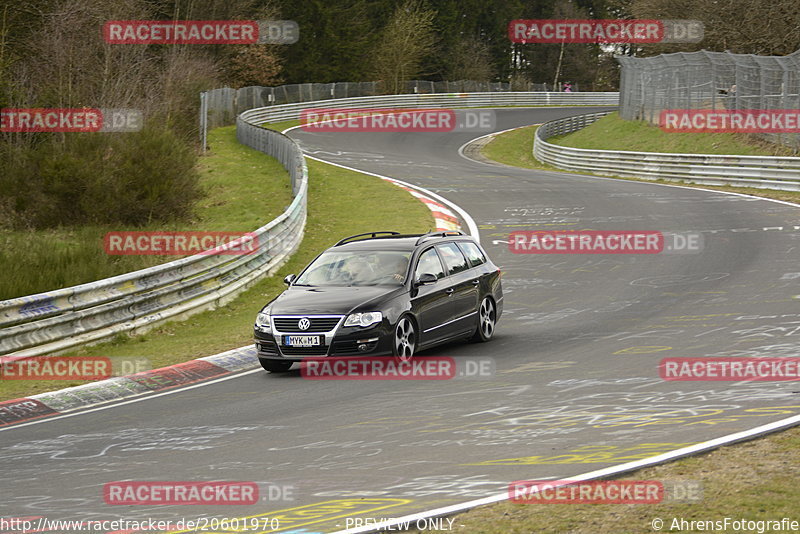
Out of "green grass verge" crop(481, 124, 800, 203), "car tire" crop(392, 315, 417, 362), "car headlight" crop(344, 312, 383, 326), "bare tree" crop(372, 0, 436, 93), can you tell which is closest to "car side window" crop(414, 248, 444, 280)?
"car tire" crop(392, 315, 417, 362)

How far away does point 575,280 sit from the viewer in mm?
18312

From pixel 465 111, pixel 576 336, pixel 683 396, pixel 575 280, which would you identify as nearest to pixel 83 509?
pixel 683 396

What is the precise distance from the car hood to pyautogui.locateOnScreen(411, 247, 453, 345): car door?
1.00ft

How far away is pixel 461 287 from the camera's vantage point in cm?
1369

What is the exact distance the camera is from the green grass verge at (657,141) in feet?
117

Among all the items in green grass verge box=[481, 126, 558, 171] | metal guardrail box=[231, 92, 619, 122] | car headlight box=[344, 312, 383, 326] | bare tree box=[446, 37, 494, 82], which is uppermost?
bare tree box=[446, 37, 494, 82]

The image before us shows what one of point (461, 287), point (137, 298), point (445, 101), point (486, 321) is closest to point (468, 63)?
point (445, 101)

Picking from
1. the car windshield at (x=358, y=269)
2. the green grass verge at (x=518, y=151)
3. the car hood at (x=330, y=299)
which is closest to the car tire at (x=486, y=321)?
the car windshield at (x=358, y=269)

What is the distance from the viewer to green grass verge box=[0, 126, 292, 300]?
16.5 metres

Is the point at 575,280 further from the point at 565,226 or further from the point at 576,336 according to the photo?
the point at 565,226

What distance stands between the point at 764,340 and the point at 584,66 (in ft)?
341

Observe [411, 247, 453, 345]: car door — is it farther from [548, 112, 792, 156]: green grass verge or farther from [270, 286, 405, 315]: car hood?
[548, 112, 792, 156]: green grass verge

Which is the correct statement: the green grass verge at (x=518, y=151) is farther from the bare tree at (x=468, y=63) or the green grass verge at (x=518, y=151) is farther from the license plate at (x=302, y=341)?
the bare tree at (x=468, y=63)

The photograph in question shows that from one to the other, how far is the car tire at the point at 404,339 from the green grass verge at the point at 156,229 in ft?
20.5
